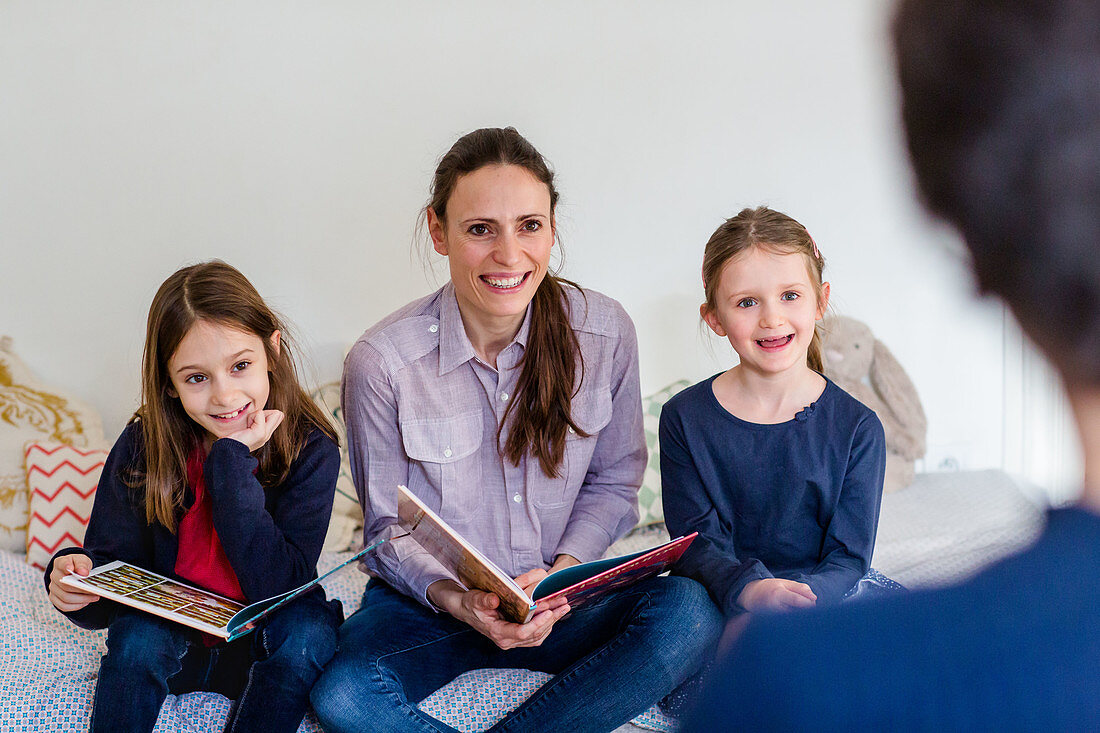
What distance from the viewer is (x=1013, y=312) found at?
415 mm

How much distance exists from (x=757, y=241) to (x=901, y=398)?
1272 millimetres

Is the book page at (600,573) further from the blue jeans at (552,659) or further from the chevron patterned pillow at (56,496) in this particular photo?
the chevron patterned pillow at (56,496)

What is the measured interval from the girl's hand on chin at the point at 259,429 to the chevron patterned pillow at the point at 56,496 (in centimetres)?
70

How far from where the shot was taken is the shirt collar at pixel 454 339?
1.66 m

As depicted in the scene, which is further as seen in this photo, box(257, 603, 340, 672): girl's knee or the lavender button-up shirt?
the lavender button-up shirt

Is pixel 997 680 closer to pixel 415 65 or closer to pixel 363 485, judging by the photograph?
pixel 363 485

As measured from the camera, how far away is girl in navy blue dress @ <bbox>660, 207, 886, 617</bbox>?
61.2 inches

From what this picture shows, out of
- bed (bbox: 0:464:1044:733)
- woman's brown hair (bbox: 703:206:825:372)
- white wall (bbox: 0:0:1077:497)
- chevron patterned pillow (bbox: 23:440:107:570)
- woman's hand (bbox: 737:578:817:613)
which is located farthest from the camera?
white wall (bbox: 0:0:1077:497)

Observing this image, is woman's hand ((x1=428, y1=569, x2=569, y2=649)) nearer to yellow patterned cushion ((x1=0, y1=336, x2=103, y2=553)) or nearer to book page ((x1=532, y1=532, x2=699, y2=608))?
book page ((x1=532, y1=532, x2=699, y2=608))

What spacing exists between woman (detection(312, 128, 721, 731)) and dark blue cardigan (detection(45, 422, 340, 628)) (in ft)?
0.35

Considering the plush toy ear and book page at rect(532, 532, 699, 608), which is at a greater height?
book page at rect(532, 532, 699, 608)

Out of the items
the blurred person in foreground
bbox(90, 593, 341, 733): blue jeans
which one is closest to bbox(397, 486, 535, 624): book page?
bbox(90, 593, 341, 733): blue jeans

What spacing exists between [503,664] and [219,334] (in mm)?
697

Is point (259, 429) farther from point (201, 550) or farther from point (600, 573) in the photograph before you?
point (600, 573)
